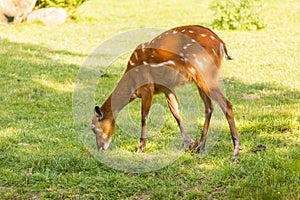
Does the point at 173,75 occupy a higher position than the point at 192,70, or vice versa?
the point at 192,70

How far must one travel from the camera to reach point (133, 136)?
7207 millimetres

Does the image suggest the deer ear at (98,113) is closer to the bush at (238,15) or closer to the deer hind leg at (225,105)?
the deer hind leg at (225,105)

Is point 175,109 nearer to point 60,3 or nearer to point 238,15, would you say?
point 238,15

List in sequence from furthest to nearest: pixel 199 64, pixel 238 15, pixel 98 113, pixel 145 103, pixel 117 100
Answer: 1. pixel 238 15
2. pixel 117 100
3. pixel 98 113
4. pixel 145 103
5. pixel 199 64

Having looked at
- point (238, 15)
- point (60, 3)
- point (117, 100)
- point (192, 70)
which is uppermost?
point (192, 70)

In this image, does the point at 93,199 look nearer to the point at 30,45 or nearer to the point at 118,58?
the point at 118,58

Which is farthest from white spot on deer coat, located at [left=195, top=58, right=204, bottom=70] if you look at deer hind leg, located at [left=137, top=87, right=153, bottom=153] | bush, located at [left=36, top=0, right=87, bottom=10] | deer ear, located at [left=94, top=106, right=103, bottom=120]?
bush, located at [left=36, top=0, right=87, bottom=10]

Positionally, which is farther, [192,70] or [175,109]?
[175,109]

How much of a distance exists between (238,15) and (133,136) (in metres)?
9.47

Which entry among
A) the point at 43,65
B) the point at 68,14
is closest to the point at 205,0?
the point at 68,14

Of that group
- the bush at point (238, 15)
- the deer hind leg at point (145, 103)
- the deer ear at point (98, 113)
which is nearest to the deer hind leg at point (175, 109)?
the deer hind leg at point (145, 103)

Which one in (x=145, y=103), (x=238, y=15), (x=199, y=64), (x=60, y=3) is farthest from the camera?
(x=60, y=3)

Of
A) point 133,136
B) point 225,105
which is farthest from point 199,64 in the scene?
point 133,136

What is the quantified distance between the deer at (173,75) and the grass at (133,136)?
333mm
